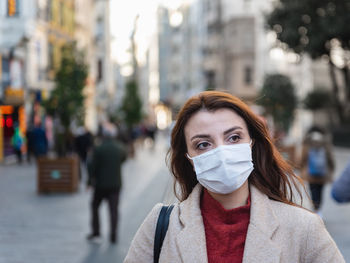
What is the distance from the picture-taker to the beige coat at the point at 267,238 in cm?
226

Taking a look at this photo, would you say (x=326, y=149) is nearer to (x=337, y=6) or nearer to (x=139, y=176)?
(x=139, y=176)

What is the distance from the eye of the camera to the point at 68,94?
1838 cm

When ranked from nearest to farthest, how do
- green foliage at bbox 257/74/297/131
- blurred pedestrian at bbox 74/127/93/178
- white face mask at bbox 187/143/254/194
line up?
white face mask at bbox 187/143/254/194
blurred pedestrian at bbox 74/127/93/178
green foliage at bbox 257/74/297/131

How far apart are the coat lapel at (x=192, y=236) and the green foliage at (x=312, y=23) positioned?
1216 inches

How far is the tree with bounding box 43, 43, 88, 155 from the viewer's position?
18.2m

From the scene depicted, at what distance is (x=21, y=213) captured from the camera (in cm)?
1220

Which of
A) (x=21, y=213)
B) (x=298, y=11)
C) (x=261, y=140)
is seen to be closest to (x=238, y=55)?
(x=298, y=11)

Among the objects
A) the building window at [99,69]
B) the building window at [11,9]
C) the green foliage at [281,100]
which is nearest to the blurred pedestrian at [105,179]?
the building window at [11,9]

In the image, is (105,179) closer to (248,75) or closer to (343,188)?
(343,188)

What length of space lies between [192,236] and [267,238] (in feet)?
0.86

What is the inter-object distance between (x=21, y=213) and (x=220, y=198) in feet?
33.7

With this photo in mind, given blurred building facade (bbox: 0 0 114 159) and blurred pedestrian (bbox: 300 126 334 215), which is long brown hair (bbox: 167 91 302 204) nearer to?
blurred pedestrian (bbox: 300 126 334 215)

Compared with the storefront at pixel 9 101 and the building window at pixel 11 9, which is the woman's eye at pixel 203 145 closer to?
the building window at pixel 11 9

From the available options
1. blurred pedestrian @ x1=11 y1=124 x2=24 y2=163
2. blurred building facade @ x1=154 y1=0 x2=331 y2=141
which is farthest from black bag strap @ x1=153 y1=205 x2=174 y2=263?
blurred building facade @ x1=154 y1=0 x2=331 y2=141
